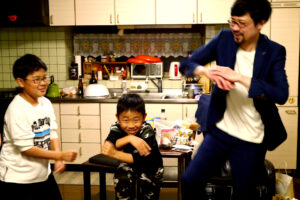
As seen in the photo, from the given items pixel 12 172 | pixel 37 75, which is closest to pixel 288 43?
pixel 37 75

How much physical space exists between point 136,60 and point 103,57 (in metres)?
0.87

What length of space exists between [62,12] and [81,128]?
1474 mm

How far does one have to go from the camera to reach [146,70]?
435 centimetres

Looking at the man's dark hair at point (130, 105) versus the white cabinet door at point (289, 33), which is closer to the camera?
the man's dark hair at point (130, 105)

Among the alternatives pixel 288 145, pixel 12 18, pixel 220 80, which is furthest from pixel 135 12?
pixel 220 80

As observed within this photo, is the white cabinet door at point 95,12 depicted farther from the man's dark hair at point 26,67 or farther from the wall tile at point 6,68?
the man's dark hair at point 26,67

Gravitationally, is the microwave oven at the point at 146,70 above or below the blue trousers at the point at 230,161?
above

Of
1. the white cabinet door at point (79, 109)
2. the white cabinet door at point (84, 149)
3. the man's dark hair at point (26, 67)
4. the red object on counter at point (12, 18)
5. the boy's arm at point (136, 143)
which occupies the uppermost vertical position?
the red object on counter at point (12, 18)

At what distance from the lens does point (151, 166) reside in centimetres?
165

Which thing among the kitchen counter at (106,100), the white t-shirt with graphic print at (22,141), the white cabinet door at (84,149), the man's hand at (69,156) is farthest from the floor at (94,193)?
the man's hand at (69,156)

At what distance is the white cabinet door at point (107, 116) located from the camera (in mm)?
3820

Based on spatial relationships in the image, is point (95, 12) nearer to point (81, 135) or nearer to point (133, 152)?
point (81, 135)

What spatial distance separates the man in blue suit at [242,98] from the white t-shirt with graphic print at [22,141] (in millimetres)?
770

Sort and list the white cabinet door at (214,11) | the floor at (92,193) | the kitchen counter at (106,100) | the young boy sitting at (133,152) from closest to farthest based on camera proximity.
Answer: the young boy sitting at (133,152)
the floor at (92,193)
the kitchen counter at (106,100)
the white cabinet door at (214,11)
